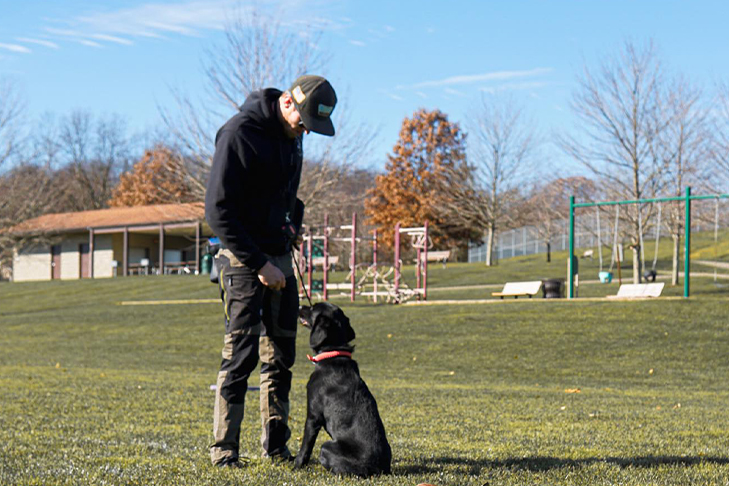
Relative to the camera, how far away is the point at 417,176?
54.0 metres

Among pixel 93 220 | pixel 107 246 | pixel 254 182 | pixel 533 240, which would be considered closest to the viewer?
pixel 254 182

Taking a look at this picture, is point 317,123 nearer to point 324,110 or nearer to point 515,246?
point 324,110

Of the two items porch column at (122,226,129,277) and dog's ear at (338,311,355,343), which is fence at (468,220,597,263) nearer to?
porch column at (122,226,129,277)

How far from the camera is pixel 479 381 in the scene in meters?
13.0

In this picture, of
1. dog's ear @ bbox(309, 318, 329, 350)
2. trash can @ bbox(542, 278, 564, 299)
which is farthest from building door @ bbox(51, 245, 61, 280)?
dog's ear @ bbox(309, 318, 329, 350)

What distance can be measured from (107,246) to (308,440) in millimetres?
49889

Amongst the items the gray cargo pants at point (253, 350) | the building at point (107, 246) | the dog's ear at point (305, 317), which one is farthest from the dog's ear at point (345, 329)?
the building at point (107, 246)

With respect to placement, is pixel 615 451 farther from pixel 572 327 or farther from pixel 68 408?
pixel 572 327

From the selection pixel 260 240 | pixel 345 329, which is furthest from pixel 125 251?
pixel 345 329

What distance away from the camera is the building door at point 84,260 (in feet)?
173

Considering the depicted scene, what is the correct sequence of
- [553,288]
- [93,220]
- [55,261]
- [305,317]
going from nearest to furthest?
1. [305,317]
2. [553,288]
3. [93,220]
4. [55,261]

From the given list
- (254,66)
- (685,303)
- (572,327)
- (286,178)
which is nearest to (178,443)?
(286,178)

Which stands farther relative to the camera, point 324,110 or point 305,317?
point 305,317

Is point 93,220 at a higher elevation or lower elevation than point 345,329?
higher
